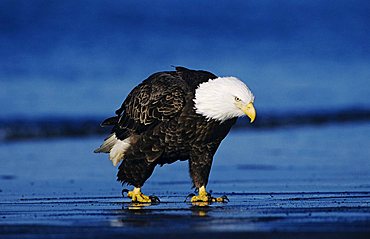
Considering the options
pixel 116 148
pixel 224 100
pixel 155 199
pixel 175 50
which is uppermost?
pixel 175 50

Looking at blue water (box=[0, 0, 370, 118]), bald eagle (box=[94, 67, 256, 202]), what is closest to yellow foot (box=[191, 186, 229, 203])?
bald eagle (box=[94, 67, 256, 202])

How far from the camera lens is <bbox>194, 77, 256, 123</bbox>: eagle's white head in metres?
8.16

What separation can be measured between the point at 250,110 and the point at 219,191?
1.58m

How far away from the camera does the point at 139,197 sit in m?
8.85

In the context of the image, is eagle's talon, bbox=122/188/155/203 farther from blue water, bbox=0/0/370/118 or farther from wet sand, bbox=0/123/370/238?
blue water, bbox=0/0/370/118

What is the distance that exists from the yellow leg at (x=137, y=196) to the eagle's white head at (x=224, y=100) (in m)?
0.90

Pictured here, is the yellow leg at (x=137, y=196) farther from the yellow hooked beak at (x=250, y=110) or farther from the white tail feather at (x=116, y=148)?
the yellow hooked beak at (x=250, y=110)

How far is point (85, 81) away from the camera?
23188 millimetres

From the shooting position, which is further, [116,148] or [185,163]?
[185,163]

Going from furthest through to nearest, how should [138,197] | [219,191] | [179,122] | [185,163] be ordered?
[185,163] → [219,191] → [138,197] → [179,122]

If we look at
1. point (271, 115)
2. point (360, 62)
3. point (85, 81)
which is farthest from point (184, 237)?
point (360, 62)

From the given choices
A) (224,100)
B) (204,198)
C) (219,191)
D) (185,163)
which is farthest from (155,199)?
(185,163)

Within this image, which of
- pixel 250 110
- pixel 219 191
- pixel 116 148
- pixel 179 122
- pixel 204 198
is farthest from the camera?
pixel 219 191

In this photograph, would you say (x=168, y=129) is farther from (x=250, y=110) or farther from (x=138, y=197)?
(x=250, y=110)
